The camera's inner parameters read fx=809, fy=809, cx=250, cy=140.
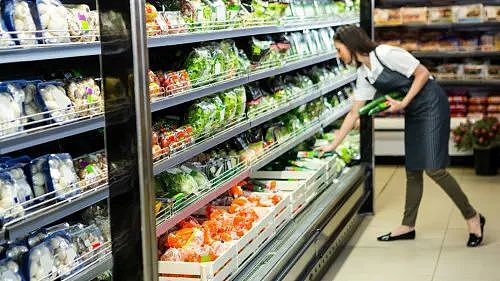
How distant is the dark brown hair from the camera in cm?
548

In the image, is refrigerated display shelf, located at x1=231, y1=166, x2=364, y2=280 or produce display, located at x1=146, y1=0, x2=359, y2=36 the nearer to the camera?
produce display, located at x1=146, y1=0, x2=359, y2=36

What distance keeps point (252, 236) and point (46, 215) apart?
1679 millimetres

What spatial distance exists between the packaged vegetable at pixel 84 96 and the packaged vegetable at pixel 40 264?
1.48 feet

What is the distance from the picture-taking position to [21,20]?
2404mm

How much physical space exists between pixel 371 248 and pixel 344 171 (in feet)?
2.84

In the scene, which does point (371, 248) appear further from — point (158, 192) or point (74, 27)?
point (74, 27)

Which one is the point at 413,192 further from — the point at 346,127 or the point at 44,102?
the point at 44,102

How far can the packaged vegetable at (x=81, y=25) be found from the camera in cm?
257

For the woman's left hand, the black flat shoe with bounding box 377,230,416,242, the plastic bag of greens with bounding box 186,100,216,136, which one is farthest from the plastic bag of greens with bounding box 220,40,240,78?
the black flat shoe with bounding box 377,230,416,242

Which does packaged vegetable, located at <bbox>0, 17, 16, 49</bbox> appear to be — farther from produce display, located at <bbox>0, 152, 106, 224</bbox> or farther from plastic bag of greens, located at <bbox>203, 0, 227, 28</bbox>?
plastic bag of greens, located at <bbox>203, 0, 227, 28</bbox>

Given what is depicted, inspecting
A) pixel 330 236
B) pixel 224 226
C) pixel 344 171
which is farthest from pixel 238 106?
pixel 344 171

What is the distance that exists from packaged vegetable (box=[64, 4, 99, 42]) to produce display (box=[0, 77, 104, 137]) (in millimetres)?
170

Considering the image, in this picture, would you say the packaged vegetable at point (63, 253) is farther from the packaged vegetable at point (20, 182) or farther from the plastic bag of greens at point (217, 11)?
the plastic bag of greens at point (217, 11)

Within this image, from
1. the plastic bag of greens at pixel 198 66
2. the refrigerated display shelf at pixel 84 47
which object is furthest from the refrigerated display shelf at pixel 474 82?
the plastic bag of greens at pixel 198 66
